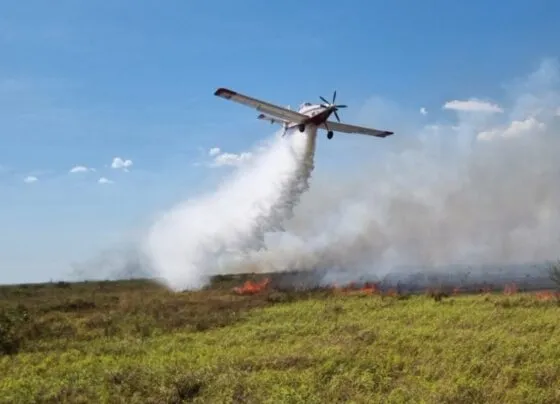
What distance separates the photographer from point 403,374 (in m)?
19.8

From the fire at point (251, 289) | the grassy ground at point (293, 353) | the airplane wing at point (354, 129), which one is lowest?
the grassy ground at point (293, 353)

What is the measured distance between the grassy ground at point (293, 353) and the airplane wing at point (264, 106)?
51.2 ft

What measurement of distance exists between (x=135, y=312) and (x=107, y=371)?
621 inches

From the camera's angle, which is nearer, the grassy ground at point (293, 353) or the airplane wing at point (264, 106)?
the grassy ground at point (293, 353)

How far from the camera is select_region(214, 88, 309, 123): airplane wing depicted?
42031mm

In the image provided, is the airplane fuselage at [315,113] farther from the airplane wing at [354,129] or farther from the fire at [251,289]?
the fire at [251,289]

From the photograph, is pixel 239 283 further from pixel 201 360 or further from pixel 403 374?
pixel 403 374

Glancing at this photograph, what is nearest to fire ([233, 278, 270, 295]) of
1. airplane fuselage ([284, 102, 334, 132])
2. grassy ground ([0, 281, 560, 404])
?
grassy ground ([0, 281, 560, 404])

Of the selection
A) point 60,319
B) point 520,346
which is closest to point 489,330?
point 520,346

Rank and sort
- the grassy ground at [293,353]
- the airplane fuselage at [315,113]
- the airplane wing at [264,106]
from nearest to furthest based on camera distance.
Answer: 1. the grassy ground at [293,353]
2. the airplane wing at [264,106]
3. the airplane fuselage at [315,113]

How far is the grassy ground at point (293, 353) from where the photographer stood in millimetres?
18125

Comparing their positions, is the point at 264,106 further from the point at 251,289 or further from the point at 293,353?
the point at 293,353

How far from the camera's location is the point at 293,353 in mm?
22703

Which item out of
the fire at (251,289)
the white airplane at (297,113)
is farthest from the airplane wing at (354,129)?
the fire at (251,289)
